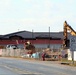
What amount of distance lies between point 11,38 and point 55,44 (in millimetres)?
17770

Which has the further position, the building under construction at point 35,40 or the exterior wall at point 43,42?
the exterior wall at point 43,42

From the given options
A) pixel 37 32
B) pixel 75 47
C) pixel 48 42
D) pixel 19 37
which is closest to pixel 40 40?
pixel 48 42

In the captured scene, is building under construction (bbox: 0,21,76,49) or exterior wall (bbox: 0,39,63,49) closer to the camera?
building under construction (bbox: 0,21,76,49)

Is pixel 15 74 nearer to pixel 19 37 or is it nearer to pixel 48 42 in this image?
pixel 48 42

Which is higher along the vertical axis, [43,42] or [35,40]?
[35,40]

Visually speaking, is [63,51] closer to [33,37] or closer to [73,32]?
[73,32]

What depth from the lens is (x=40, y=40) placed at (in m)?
127

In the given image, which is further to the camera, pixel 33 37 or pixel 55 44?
Answer: pixel 33 37

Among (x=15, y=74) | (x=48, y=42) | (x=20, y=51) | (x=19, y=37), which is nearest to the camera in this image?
(x=15, y=74)

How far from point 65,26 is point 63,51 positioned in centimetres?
502

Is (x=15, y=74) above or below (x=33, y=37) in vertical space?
below

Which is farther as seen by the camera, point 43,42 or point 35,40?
point 35,40

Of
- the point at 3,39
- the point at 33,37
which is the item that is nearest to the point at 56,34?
the point at 33,37

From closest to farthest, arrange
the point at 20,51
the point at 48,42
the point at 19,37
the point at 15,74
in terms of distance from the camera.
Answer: the point at 15,74, the point at 20,51, the point at 48,42, the point at 19,37
